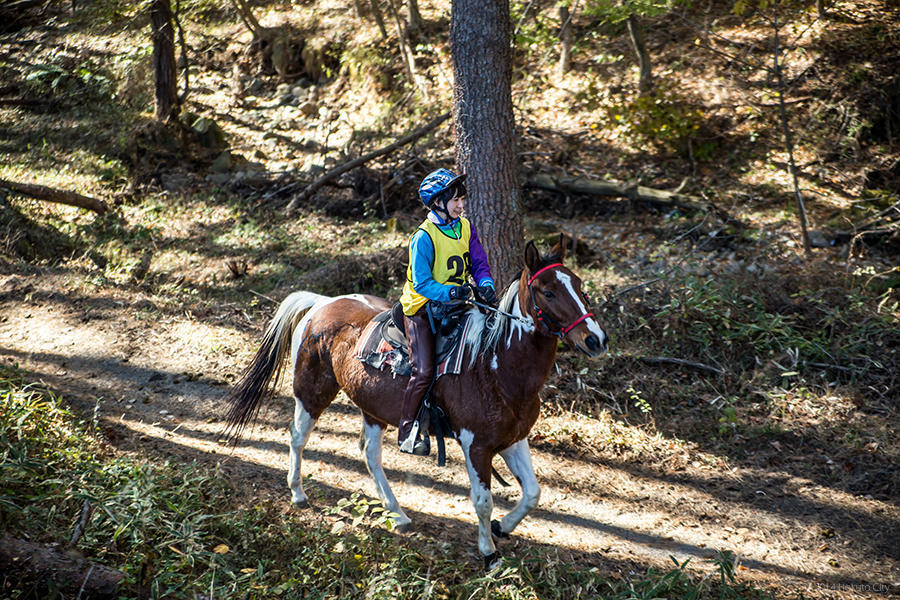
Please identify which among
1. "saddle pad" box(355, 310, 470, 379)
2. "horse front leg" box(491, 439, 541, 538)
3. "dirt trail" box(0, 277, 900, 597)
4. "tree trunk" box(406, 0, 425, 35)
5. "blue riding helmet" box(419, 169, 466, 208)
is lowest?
"dirt trail" box(0, 277, 900, 597)

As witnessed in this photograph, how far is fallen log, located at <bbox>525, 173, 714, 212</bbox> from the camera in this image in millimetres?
12102

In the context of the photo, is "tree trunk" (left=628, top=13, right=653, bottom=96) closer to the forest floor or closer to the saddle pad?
the forest floor

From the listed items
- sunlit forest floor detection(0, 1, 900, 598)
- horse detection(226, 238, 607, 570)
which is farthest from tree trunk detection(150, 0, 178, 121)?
horse detection(226, 238, 607, 570)

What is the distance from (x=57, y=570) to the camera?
12.4 ft

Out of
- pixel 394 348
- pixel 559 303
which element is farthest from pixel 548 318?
pixel 394 348

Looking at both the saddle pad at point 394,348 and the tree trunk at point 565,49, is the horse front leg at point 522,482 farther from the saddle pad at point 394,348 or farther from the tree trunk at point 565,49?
the tree trunk at point 565,49

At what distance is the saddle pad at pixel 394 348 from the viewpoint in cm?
505

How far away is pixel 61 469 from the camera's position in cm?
498

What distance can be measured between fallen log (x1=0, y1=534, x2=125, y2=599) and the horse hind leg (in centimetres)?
233

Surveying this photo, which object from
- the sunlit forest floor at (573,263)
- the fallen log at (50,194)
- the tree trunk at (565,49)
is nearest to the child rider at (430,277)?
the sunlit forest floor at (573,263)

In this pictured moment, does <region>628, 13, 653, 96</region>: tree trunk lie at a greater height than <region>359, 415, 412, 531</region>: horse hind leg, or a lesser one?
greater

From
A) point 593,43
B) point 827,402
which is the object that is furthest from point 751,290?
point 593,43

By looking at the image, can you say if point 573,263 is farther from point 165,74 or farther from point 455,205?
point 165,74

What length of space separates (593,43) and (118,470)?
16.2 m
